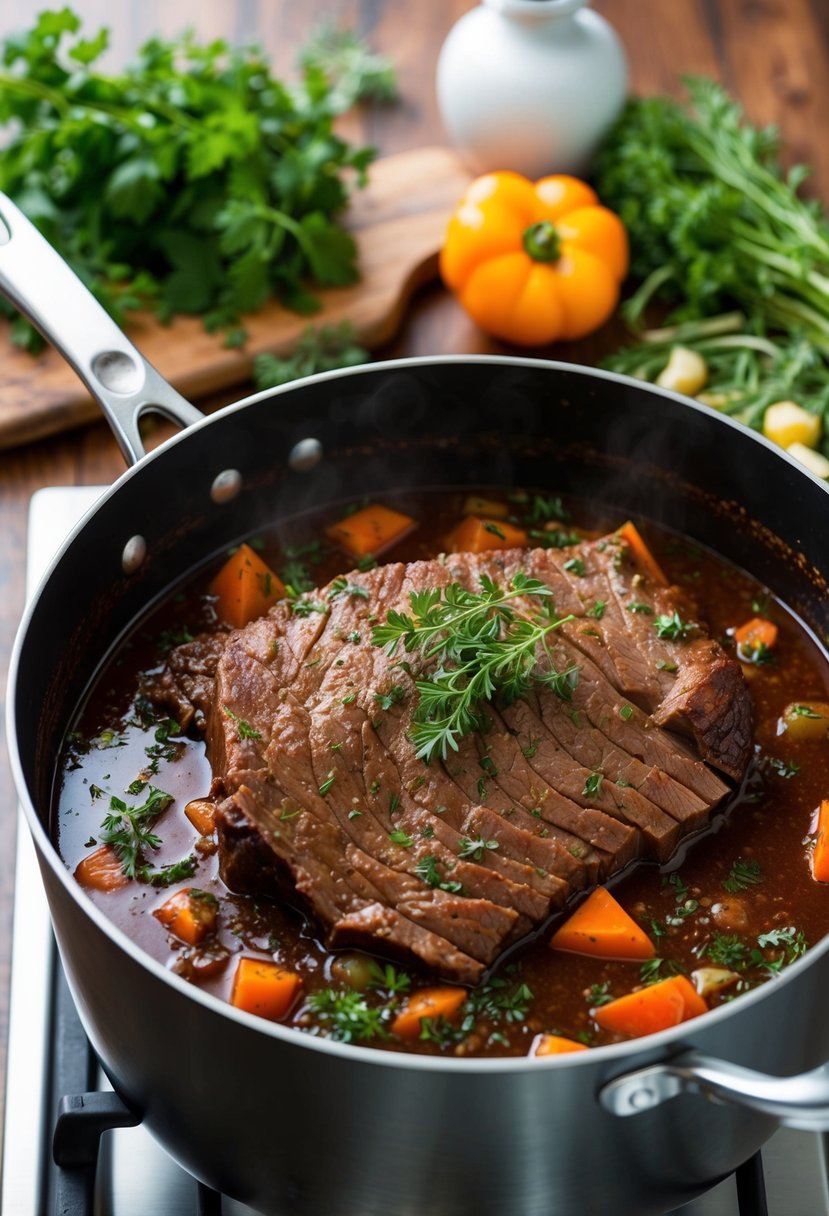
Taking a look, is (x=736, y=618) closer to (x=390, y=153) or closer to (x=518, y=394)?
(x=518, y=394)

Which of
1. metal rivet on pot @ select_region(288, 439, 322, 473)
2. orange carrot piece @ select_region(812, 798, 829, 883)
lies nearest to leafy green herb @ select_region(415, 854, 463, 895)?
orange carrot piece @ select_region(812, 798, 829, 883)

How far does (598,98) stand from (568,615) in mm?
1855

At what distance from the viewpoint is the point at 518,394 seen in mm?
2822

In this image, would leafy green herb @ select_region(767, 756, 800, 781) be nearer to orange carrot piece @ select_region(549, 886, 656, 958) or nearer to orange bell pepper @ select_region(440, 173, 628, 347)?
orange carrot piece @ select_region(549, 886, 656, 958)

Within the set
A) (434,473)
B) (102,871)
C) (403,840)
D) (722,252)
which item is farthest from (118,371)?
(722,252)

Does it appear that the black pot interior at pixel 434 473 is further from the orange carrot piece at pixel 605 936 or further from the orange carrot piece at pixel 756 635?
the orange carrot piece at pixel 605 936

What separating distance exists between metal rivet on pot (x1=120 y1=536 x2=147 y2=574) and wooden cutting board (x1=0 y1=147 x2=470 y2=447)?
0.82m

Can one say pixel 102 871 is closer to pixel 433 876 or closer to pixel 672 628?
pixel 433 876

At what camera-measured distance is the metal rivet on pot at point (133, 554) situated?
259cm

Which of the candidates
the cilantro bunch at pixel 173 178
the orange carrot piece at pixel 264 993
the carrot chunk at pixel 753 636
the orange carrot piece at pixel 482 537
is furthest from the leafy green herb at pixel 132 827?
the cilantro bunch at pixel 173 178

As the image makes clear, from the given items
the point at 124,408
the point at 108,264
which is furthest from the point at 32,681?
the point at 108,264

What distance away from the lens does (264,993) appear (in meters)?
2.06

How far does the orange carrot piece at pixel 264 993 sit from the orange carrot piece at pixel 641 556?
1.11 metres

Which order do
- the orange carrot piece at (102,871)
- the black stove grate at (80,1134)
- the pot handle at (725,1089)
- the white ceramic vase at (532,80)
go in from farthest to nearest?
the white ceramic vase at (532,80)
the orange carrot piece at (102,871)
the black stove grate at (80,1134)
the pot handle at (725,1089)
